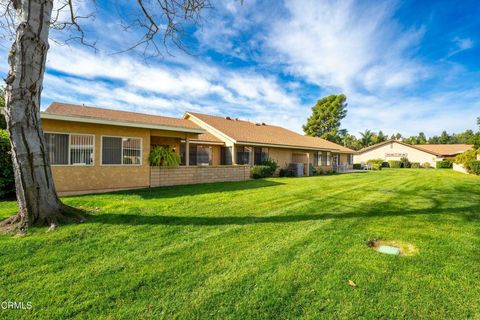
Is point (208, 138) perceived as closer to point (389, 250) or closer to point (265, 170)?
point (265, 170)

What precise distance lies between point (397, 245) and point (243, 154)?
518 inches

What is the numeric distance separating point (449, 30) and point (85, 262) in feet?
59.6

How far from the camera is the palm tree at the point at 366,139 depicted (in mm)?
55688

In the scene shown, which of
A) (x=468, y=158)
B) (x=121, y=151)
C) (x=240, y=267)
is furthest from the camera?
(x=468, y=158)

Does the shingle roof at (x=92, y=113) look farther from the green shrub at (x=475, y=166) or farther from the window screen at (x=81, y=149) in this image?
the green shrub at (x=475, y=166)

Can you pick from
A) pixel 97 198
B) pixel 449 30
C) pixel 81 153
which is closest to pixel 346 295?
pixel 97 198

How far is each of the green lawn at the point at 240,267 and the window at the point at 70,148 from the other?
3.30 meters

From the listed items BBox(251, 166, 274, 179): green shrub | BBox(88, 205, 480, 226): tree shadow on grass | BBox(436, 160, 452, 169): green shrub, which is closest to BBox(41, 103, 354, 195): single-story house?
BBox(251, 166, 274, 179): green shrub

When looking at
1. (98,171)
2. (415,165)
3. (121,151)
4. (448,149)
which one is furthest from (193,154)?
(448,149)

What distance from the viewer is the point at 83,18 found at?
6906 mm

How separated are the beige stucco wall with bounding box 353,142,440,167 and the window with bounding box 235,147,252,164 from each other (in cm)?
3637

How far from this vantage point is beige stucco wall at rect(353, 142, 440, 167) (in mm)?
40344

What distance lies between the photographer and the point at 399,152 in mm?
41719

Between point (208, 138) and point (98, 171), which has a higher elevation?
point (208, 138)
